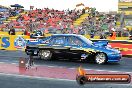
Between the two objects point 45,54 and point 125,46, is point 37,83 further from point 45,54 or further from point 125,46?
point 125,46

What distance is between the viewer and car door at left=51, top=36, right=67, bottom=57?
18422 millimetres

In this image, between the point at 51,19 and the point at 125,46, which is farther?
the point at 51,19

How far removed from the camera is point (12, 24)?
1556 inches

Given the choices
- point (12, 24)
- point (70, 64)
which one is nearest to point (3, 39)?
point (70, 64)

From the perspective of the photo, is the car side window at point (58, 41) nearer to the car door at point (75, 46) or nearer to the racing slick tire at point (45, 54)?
the car door at point (75, 46)

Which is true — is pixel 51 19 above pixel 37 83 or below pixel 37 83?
above

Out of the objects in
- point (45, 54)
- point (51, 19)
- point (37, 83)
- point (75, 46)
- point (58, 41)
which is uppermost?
point (51, 19)

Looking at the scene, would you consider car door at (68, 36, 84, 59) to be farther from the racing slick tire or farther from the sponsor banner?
the sponsor banner

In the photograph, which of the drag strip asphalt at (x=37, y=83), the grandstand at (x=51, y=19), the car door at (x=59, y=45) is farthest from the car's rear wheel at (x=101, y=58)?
the grandstand at (x=51, y=19)

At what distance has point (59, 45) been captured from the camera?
61.1 ft

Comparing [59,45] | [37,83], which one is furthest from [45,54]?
[37,83]

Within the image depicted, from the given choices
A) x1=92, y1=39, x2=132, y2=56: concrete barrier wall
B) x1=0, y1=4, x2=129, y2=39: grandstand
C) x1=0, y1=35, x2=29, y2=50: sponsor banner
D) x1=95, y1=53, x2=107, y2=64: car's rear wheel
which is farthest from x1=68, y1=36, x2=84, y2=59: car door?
x1=0, y1=4, x2=129, y2=39: grandstand

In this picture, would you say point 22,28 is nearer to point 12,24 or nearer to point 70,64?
point 12,24

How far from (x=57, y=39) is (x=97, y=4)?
2634 cm
